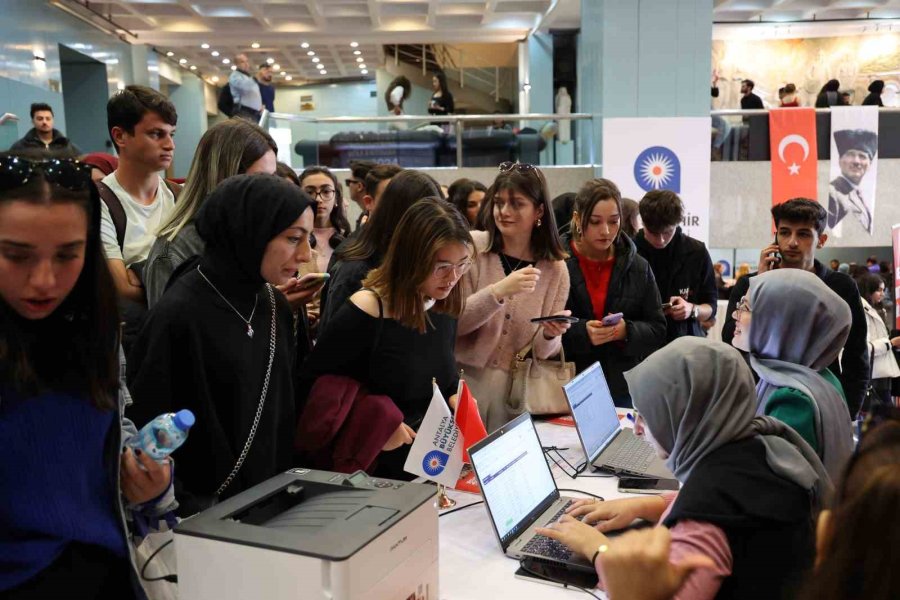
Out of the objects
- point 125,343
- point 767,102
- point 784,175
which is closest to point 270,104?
point 784,175

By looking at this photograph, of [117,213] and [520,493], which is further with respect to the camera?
[117,213]

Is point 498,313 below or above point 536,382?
above

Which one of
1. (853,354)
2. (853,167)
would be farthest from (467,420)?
(853,167)

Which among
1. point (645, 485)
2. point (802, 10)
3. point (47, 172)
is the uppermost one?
point (802, 10)

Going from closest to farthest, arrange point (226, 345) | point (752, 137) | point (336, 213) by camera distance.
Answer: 1. point (226, 345)
2. point (336, 213)
3. point (752, 137)

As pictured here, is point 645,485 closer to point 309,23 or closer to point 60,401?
point 60,401

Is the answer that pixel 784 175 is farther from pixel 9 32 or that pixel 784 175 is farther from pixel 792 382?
pixel 9 32

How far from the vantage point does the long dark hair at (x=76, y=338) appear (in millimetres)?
1197

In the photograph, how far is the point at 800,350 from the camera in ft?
6.91

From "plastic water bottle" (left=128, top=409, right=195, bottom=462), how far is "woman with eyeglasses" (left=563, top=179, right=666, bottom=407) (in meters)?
2.07

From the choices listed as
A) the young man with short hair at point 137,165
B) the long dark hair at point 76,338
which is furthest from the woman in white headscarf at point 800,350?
the young man with short hair at point 137,165

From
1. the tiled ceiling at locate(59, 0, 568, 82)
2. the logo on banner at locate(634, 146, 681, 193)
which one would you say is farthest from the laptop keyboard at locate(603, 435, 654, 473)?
the tiled ceiling at locate(59, 0, 568, 82)

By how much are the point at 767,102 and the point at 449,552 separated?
1457 cm

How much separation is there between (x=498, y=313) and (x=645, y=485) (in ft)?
2.82
